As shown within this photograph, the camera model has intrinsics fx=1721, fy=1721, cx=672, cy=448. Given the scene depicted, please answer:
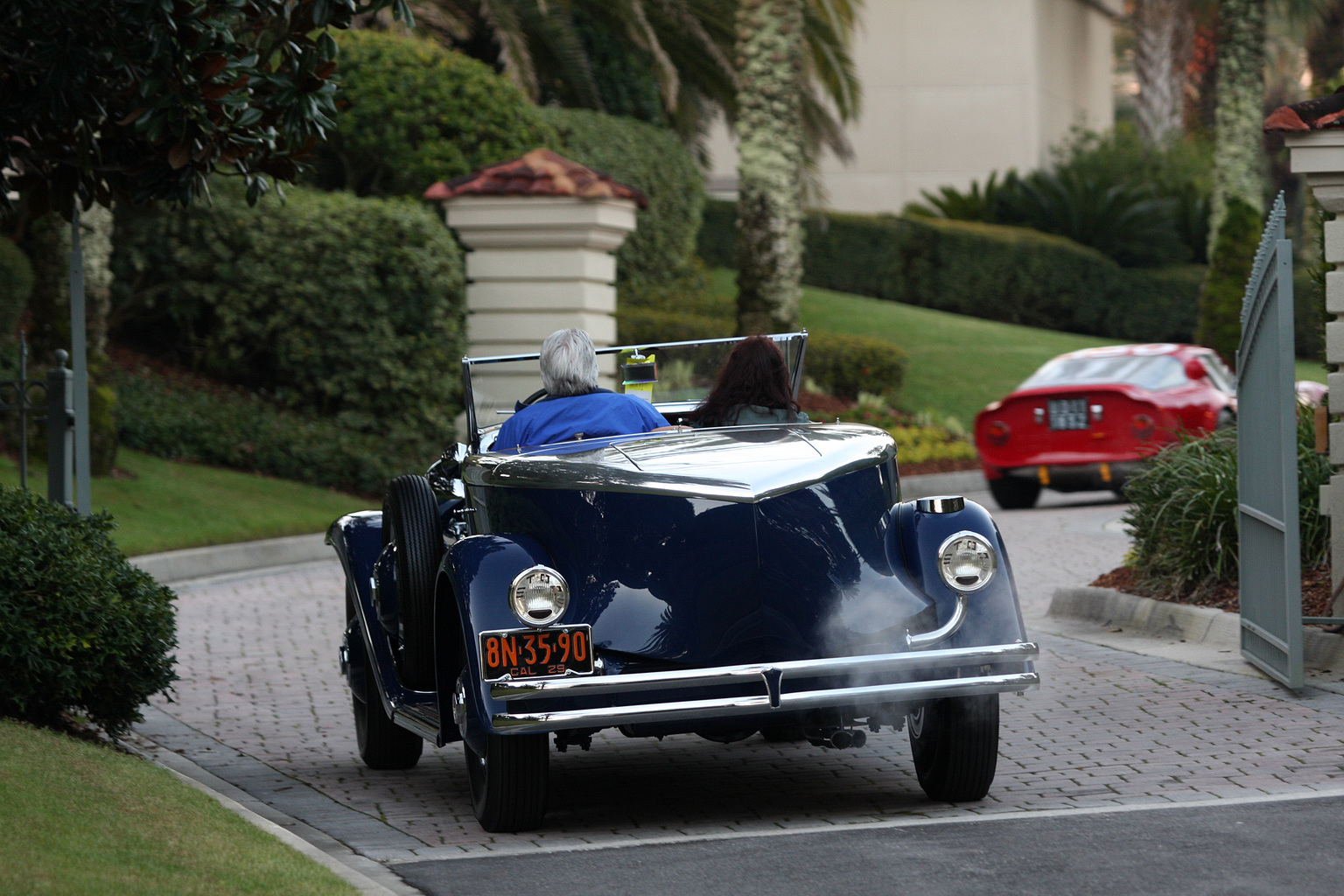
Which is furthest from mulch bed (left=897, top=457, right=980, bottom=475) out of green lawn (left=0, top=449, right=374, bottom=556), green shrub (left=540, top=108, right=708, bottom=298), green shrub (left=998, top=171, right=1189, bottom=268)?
green shrub (left=998, top=171, right=1189, bottom=268)

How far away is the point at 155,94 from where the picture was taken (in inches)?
293

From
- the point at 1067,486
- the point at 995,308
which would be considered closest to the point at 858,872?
the point at 1067,486

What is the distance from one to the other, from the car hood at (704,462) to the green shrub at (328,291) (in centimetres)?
1232

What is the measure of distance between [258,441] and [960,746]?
1291cm

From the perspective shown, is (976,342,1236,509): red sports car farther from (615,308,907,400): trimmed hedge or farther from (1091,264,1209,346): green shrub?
(1091,264,1209,346): green shrub

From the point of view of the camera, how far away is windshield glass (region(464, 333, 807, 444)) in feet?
22.8

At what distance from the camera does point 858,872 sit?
482cm

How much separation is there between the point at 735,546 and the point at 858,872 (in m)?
1.07

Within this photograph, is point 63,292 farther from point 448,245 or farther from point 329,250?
point 448,245

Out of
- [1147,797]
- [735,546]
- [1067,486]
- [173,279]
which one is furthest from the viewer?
[173,279]

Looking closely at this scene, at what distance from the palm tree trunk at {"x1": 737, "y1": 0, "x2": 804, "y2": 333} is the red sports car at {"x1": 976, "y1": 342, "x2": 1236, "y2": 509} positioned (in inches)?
198

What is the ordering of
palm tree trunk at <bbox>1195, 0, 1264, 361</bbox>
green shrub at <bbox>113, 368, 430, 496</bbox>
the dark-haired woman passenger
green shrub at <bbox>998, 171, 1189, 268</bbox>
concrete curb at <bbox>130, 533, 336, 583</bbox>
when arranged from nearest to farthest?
the dark-haired woman passenger → concrete curb at <bbox>130, 533, 336, 583</bbox> → green shrub at <bbox>113, 368, 430, 496</bbox> → palm tree trunk at <bbox>1195, 0, 1264, 361</bbox> → green shrub at <bbox>998, 171, 1189, 268</bbox>

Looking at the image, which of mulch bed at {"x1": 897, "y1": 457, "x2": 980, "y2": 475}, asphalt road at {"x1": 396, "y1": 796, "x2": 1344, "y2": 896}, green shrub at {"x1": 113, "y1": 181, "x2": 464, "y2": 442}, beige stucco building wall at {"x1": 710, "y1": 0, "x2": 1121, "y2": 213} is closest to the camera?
asphalt road at {"x1": 396, "y1": 796, "x2": 1344, "y2": 896}

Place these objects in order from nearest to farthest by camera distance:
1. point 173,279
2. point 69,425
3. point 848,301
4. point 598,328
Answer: point 69,425
point 598,328
point 173,279
point 848,301
